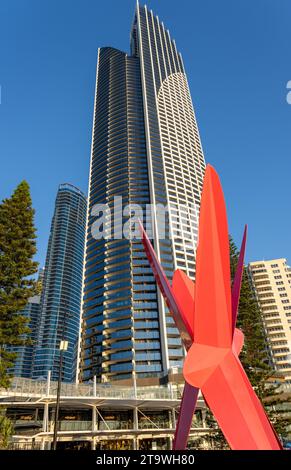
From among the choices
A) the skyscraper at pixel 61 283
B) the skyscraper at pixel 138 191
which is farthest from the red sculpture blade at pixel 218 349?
the skyscraper at pixel 61 283

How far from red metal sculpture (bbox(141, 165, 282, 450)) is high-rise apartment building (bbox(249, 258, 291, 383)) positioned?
77.4m

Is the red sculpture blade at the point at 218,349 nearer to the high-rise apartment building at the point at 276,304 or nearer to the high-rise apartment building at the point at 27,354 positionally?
the high-rise apartment building at the point at 276,304

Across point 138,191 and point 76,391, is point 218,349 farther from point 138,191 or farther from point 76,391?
point 138,191

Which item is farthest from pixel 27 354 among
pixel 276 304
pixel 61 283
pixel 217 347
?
pixel 217 347

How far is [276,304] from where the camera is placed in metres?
92.9

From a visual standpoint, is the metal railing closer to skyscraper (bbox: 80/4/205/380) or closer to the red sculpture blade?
the red sculpture blade

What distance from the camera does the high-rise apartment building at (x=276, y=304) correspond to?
85125 mm

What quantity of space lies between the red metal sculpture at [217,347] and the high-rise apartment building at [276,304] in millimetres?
77429

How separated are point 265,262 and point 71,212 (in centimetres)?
10274

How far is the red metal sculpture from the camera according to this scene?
8039 millimetres

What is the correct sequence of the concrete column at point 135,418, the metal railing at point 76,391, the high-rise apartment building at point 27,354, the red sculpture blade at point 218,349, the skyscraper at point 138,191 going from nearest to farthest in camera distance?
1. the red sculpture blade at point 218,349
2. the metal railing at point 76,391
3. the concrete column at point 135,418
4. the skyscraper at point 138,191
5. the high-rise apartment building at point 27,354

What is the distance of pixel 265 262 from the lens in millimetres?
101750

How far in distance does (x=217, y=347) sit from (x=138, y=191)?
3451 inches
